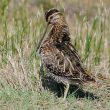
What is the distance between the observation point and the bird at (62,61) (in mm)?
7656

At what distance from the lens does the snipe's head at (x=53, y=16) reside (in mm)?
8164

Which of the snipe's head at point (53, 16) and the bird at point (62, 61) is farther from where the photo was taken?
the snipe's head at point (53, 16)

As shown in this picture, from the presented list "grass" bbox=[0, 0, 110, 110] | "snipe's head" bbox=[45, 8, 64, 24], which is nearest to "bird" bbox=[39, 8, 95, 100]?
"snipe's head" bbox=[45, 8, 64, 24]

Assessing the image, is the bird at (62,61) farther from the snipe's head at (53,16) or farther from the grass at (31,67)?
the grass at (31,67)

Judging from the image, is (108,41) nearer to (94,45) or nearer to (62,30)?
(94,45)

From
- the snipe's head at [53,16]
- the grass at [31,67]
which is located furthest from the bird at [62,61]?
the grass at [31,67]

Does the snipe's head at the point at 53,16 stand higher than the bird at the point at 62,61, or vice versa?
the snipe's head at the point at 53,16

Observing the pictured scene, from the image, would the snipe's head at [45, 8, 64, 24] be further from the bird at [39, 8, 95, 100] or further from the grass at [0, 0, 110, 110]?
the grass at [0, 0, 110, 110]

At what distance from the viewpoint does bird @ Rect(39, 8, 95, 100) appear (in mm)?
7656

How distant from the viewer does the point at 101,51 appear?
1016 centimetres

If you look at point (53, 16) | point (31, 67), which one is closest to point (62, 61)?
point (53, 16)

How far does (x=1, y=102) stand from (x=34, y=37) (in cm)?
216

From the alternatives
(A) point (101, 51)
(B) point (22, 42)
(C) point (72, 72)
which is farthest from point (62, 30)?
(A) point (101, 51)

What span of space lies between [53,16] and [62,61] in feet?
2.66
